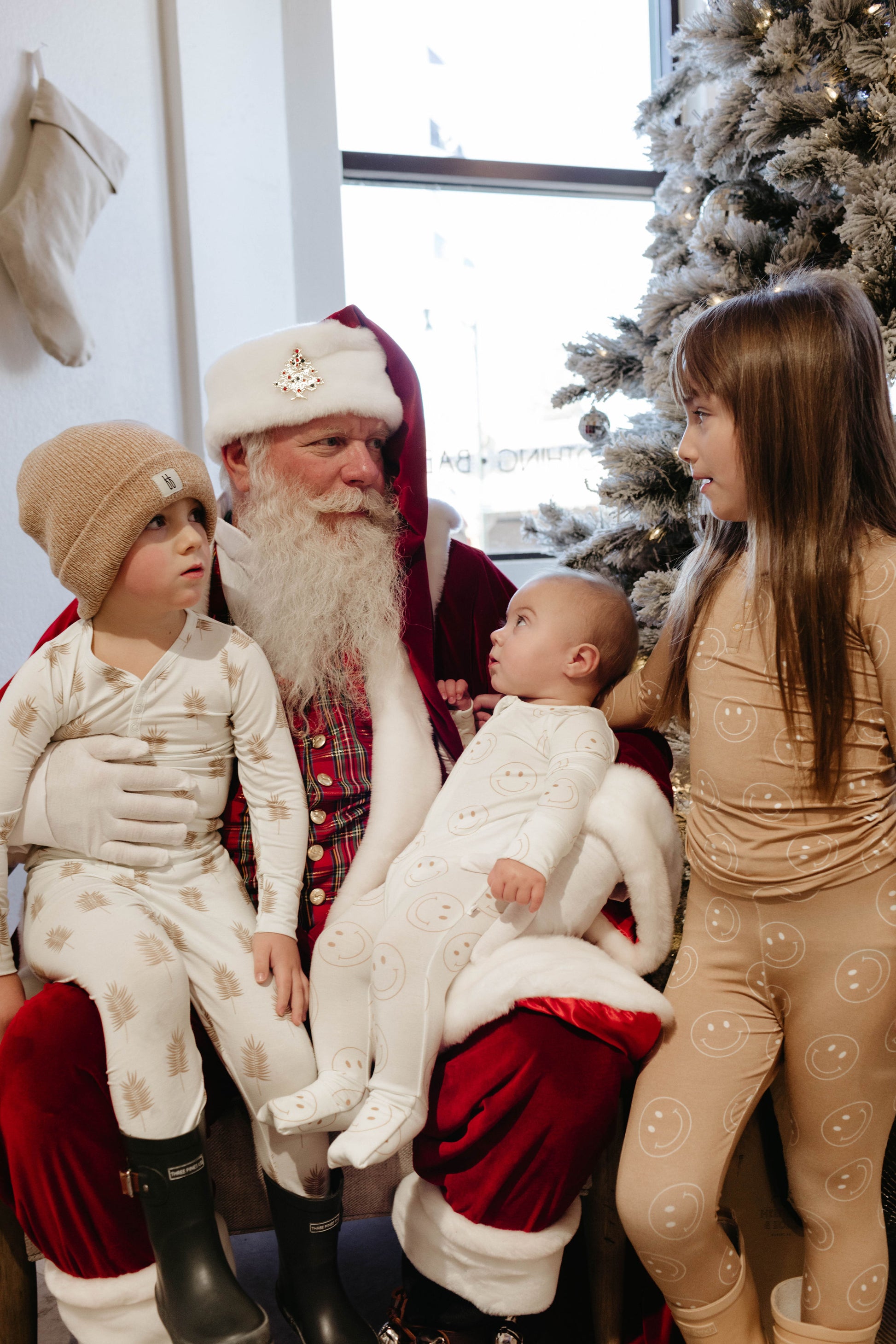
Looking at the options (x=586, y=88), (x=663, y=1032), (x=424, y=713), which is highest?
(x=586, y=88)

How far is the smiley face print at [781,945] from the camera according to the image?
52.4 inches

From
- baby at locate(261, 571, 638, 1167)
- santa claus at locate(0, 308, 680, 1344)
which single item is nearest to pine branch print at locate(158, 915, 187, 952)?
santa claus at locate(0, 308, 680, 1344)

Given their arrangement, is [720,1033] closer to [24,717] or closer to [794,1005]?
[794,1005]

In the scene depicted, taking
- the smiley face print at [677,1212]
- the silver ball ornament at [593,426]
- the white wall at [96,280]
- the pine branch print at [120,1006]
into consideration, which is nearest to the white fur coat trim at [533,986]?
the smiley face print at [677,1212]

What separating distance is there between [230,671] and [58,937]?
49cm

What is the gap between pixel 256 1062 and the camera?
1.39 metres

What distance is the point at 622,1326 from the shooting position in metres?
1.50

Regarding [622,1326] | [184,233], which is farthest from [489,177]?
[622,1326]

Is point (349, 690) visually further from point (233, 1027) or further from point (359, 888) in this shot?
point (233, 1027)

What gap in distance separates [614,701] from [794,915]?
50cm

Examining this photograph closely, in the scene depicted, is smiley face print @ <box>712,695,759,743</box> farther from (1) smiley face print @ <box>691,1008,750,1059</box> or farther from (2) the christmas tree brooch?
(2) the christmas tree brooch

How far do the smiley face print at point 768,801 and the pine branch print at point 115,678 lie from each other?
0.98 m

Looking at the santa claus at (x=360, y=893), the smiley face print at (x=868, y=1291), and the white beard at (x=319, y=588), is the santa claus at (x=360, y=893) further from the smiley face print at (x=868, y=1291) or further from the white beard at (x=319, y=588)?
the smiley face print at (x=868, y=1291)

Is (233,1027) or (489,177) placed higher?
(489,177)
